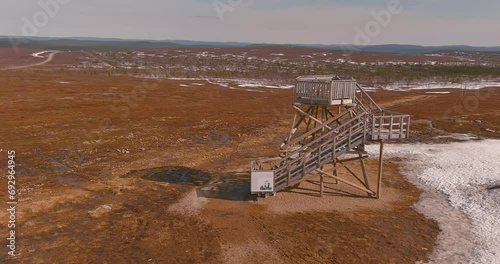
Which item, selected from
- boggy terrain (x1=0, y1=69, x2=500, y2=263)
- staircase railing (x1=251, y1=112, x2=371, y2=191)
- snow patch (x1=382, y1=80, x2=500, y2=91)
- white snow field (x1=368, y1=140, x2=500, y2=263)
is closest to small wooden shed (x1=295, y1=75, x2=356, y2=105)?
staircase railing (x1=251, y1=112, x2=371, y2=191)

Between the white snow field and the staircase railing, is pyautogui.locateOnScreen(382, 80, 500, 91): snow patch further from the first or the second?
the staircase railing

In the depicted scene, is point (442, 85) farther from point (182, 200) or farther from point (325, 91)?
point (182, 200)

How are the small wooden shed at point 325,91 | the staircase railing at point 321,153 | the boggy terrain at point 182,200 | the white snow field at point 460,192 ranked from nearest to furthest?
the boggy terrain at point 182,200
the white snow field at point 460,192
the small wooden shed at point 325,91
the staircase railing at point 321,153

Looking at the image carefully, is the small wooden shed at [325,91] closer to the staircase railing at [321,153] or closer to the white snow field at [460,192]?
the staircase railing at [321,153]

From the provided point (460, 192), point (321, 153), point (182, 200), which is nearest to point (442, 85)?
point (460, 192)

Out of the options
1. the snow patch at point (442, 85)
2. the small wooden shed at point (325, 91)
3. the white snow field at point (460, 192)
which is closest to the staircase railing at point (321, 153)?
the small wooden shed at point (325, 91)

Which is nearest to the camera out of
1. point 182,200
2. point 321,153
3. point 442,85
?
point 321,153

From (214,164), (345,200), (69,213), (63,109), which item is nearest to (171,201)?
(69,213)
